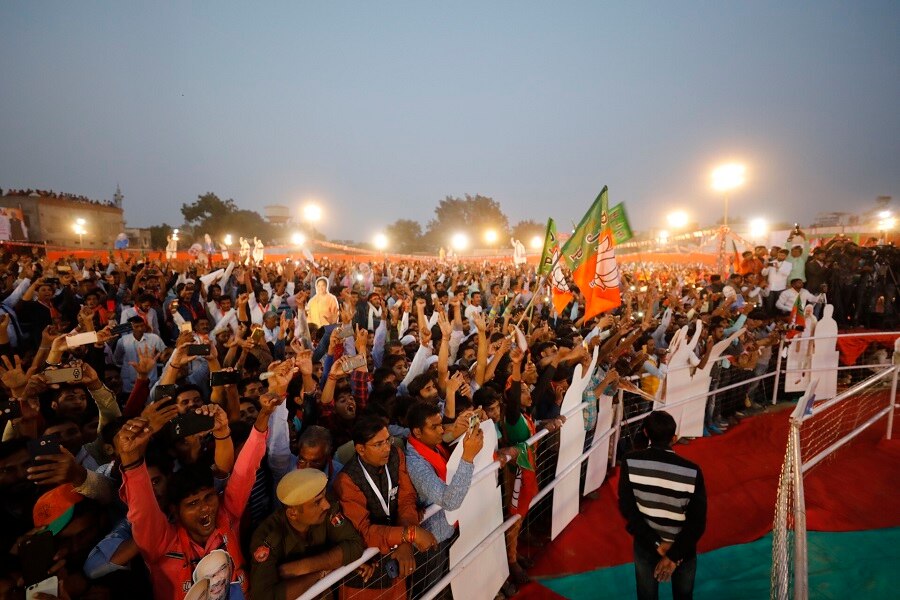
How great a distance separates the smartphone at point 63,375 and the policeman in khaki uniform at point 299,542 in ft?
5.19

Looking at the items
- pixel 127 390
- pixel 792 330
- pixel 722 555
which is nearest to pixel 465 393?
pixel 722 555

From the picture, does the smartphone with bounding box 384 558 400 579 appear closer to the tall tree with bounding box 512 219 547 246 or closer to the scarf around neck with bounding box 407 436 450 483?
the scarf around neck with bounding box 407 436 450 483

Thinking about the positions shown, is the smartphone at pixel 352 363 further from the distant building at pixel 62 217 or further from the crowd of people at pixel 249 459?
the distant building at pixel 62 217

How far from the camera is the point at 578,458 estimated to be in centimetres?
462

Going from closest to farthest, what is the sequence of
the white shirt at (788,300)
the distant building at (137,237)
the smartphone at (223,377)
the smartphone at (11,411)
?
the smartphone at (11,411)
the smartphone at (223,377)
the white shirt at (788,300)
the distant building at (137,237)

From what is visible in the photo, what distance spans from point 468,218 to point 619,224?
198ft

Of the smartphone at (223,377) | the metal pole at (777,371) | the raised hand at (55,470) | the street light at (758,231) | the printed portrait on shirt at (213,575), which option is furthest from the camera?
the street light at (758,231)

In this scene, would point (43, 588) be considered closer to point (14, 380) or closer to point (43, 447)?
point (43, 447)

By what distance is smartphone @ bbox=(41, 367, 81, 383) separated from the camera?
2680 mm

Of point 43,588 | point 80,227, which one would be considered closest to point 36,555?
point 43,588

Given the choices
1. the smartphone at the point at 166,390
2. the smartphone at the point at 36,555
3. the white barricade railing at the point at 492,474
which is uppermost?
the smartphone at the point at 166,390

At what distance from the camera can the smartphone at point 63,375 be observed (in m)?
2.68

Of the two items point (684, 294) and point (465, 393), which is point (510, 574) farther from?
point (684, 294)

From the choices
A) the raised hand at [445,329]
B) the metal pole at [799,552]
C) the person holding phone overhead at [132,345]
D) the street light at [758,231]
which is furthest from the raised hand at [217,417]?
the street light at [758,231]
